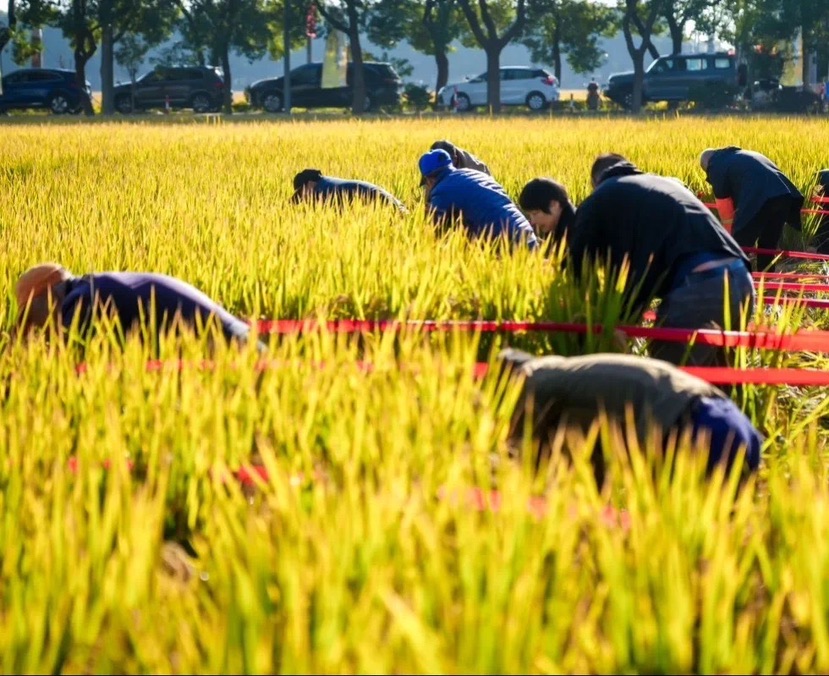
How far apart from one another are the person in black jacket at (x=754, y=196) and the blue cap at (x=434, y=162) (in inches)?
68.6

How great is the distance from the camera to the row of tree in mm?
35250

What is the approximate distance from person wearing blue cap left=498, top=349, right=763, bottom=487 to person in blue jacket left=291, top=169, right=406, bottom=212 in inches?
199

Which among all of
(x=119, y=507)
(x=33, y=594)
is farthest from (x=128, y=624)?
(x=119, y=507)

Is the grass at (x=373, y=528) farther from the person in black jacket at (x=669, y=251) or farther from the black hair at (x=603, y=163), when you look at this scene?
the black hair at (x=603, y=163)

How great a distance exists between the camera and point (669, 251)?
5301 millimetres

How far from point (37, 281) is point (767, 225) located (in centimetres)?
508

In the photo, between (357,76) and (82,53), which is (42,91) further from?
(357,76)

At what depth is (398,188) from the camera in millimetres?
11070

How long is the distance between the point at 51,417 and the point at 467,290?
225 cm

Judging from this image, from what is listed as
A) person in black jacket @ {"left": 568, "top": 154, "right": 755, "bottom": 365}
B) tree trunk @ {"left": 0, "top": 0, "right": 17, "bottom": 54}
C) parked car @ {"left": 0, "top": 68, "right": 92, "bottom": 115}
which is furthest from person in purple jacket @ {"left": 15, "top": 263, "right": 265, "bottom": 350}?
parked car @ {"left": 0, "top": 68, "right": 92, "bottom": 115}

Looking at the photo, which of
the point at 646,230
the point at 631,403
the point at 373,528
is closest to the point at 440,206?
the point at 646,230

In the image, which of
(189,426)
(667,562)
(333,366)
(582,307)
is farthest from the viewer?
(582,307)

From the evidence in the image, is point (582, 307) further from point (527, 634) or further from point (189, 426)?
point (527, 634)

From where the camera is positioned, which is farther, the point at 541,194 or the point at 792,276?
the point at 792,276
